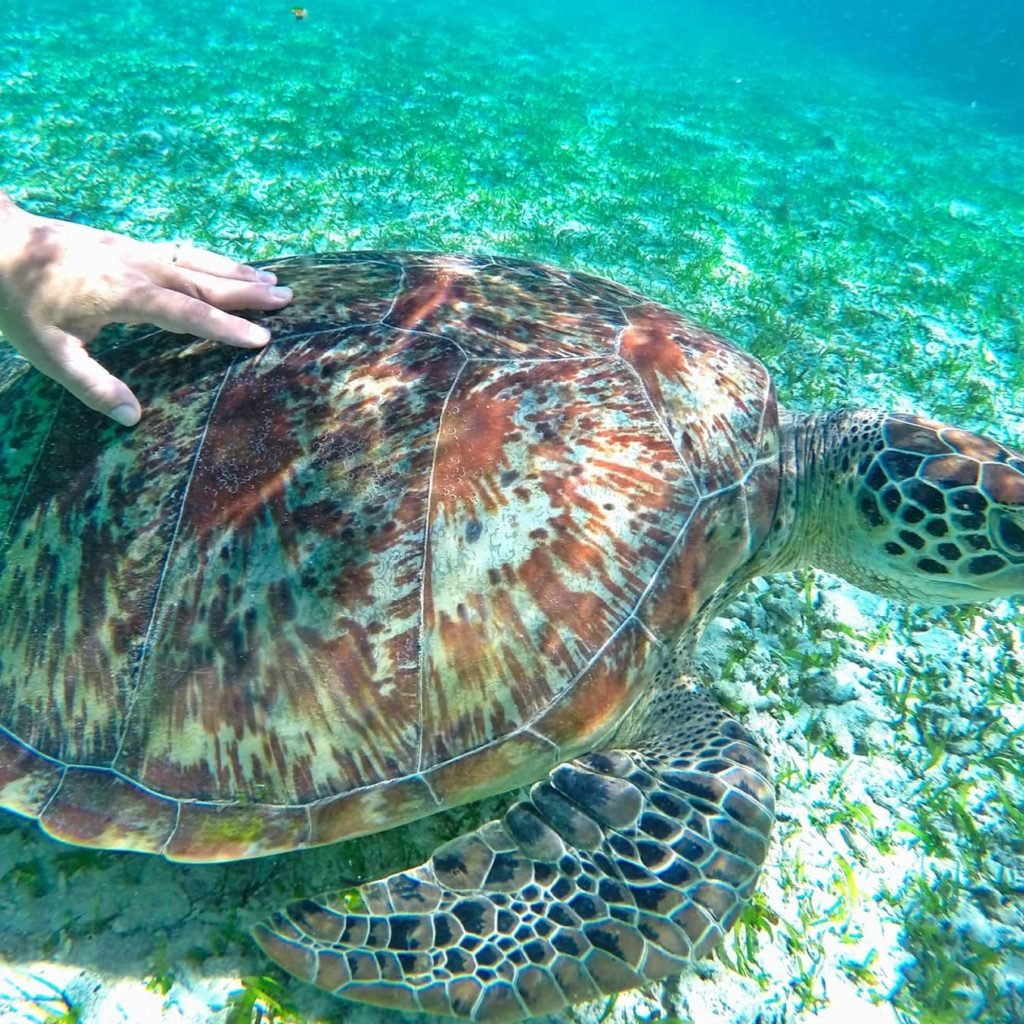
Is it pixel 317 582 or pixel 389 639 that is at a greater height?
pixel 317 582

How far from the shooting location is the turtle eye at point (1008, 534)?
2.06 meters

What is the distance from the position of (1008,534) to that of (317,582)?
88.0 inches

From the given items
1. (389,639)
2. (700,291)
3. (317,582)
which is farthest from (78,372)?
(700,291)

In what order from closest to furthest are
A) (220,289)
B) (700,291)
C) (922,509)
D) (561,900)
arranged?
(561,900) < (220,289) < (922,509) < (700,291)

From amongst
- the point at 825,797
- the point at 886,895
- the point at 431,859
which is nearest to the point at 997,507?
the point at 825,797

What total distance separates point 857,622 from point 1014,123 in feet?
81.3

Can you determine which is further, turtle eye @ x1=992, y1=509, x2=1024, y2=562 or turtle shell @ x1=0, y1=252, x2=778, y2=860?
turtle eye @ x1=992, y1=509, x2=1024, y2=562

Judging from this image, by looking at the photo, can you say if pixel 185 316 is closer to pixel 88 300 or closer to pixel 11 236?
pixel 88 300

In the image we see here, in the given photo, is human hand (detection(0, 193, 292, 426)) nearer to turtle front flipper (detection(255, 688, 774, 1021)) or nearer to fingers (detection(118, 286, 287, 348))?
fingers (detection(118, 286, 287, 348))

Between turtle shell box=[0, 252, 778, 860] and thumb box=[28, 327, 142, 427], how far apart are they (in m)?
0.09

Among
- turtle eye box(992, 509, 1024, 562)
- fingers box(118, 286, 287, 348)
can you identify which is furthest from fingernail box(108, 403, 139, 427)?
turtle eye box(992, 509, 1024, 562)

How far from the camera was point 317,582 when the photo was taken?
1.72 m

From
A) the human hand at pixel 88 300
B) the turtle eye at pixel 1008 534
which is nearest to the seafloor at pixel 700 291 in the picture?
the turtle eye at pixel 1008 534

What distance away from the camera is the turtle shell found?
66.5 inches
